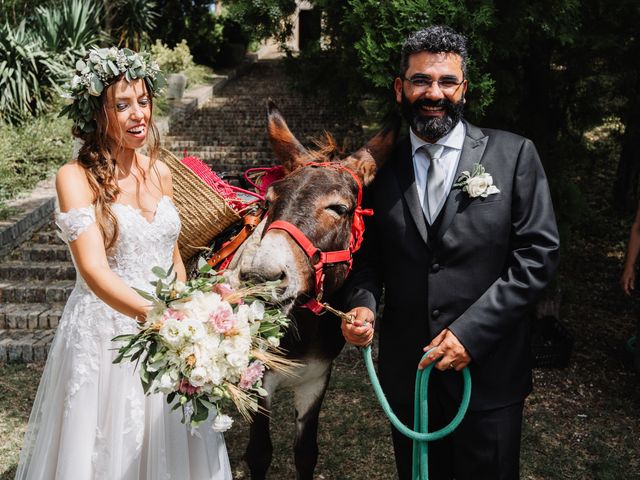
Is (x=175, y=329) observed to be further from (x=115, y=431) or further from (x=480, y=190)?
(x=480, y=190)

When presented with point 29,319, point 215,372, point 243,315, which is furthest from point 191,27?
point 215,372

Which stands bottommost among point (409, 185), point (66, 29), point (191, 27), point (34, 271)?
point (34, 271)

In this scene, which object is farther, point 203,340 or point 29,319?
point 29,319

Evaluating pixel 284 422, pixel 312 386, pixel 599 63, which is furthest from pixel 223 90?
pixel 312 386

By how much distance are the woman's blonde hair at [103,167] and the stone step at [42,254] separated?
509 cm

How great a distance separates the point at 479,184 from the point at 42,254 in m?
6.39

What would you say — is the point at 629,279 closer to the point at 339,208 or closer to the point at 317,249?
the point at 339,208

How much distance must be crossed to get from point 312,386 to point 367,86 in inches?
130

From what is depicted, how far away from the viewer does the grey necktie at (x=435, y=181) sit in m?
2.57

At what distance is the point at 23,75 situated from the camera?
1040 cm

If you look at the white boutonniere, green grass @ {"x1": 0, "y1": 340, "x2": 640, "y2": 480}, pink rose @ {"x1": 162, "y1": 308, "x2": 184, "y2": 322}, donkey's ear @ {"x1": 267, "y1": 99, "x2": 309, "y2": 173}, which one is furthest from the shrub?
pink rose @ {"x1": 162, "y1": 308, "x2": 184, "y2": 322}

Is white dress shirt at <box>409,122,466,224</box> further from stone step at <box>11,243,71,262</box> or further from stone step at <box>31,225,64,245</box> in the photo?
stone step at <box>31,225,64,245</box>

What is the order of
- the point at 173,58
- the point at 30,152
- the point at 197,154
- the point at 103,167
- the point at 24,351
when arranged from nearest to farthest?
Answer: the point at 103,167 < the point at 24,351 < the point at 30,152 < the point at 197,154 < the point at 173,58

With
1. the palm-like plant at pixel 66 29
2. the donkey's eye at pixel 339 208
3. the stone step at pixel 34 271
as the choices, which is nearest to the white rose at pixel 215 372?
the donkey's eye at pixel 339 208
